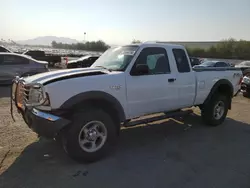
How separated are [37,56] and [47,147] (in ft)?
76.0

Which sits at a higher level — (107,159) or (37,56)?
(37,56)

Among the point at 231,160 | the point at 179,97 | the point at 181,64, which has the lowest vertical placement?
the point at 231,160

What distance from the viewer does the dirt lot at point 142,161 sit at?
3.87 metres

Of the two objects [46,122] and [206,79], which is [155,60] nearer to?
[206,79]

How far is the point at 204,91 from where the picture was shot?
6.49m

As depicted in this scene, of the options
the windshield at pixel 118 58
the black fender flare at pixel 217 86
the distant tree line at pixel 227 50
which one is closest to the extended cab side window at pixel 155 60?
the windshield at pixel 118 58

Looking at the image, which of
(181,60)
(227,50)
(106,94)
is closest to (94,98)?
(106,94)

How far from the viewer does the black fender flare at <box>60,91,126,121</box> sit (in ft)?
13.5

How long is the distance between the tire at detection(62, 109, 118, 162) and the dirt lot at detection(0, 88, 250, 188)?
15 centimetres

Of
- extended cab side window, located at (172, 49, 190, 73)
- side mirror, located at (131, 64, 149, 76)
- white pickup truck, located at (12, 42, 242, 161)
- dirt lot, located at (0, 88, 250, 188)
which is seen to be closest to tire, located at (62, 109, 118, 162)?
white pickup truck, located at (12, 42, 242, 161)

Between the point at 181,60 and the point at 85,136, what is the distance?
9.29ft

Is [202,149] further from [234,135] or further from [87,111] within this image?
[87,111]

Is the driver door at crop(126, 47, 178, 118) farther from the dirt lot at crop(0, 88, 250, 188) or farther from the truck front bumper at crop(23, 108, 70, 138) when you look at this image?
the truck front bumper at crop(23, 108, 70, 138)

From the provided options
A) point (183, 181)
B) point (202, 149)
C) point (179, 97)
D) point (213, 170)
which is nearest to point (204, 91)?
point (179, 97)
